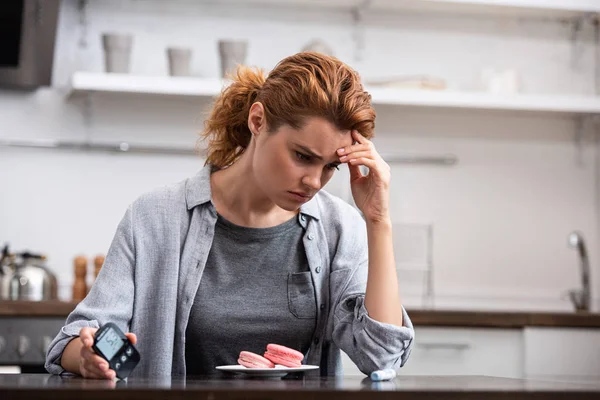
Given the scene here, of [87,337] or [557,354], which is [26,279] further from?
[557,354]

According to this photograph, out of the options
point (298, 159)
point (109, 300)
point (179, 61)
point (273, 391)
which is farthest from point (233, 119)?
point (179, 61)

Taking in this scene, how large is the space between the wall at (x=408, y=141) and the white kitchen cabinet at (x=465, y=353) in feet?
1.99

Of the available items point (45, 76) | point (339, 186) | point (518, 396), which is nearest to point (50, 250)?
point (45, 76)

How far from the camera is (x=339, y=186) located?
11.9ft

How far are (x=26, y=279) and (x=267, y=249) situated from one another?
1.42 meters

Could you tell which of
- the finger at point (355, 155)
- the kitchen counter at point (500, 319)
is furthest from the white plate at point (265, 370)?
the kitchen counter at point (500, 319)

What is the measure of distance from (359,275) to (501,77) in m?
1.91

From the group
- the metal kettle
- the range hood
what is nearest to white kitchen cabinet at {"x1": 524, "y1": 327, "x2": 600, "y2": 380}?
the metal kettle

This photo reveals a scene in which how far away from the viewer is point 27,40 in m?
3.25

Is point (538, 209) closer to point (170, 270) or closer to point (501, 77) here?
point (501, 77)

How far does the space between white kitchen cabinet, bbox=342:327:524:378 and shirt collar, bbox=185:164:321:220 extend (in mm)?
1124

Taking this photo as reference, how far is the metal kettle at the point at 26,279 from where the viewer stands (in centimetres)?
301

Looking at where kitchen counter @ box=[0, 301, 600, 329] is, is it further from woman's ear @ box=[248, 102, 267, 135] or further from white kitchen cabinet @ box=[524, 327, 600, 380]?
woman's ear @ box=[248, 102, 267, 135]

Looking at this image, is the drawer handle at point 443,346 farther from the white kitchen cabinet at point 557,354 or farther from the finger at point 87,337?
the finger at point 87,337
